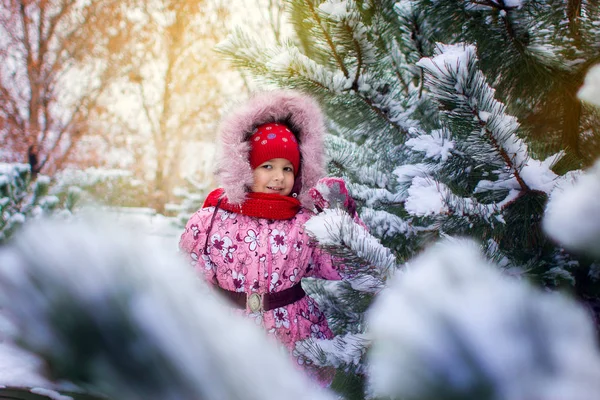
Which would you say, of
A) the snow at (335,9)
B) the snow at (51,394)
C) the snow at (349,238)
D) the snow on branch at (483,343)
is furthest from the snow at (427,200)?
the snow at (51,394)

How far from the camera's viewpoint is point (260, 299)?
81.0 inches

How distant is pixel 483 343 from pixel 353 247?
0.69m

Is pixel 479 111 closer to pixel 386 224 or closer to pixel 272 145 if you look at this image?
Answer: pixel 386 224

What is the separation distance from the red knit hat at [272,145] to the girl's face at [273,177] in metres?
0.05

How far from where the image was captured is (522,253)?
125 centimetres

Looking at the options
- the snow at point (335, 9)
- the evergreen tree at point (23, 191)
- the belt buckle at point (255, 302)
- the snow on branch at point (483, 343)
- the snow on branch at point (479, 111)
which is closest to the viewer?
the snow on branch at point (483, 343)

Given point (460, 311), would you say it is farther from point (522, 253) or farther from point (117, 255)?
point (522, 253)

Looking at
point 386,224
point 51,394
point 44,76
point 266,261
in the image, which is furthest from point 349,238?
point 44,76

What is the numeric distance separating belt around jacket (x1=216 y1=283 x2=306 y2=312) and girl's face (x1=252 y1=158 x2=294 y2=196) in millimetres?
587

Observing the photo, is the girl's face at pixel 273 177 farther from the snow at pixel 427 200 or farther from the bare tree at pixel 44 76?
the bare tree at pixel 44 76

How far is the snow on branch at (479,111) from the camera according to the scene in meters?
0.81

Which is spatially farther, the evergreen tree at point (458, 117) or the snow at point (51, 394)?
the evergreen tree at point (458, 117)

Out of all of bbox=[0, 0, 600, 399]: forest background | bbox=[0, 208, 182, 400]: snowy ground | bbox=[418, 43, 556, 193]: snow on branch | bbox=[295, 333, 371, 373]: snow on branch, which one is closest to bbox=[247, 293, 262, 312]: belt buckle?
bbox=[0, 0, 600, 399]: forest background

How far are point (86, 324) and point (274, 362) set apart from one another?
117 mm
